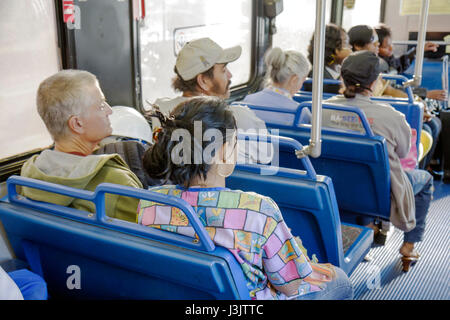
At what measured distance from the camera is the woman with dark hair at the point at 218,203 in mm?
1380

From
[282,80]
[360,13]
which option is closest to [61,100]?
[282,80]

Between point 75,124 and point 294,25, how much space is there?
3.43m

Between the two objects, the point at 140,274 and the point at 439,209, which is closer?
the point at 140,274

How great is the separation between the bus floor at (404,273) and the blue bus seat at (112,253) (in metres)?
1.57

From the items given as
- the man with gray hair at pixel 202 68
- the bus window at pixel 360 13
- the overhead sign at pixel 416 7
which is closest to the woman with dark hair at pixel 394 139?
the man with gray hair at pixel 202 68

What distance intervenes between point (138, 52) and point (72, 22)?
52 centimetres

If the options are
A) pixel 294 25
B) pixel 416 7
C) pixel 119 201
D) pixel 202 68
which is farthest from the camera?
pixel 416 7

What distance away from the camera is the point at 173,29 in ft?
10.8

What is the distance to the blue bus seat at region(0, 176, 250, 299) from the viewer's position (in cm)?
129

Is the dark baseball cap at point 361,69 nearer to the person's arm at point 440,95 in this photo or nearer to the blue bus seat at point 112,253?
the person's arm at point 440,95

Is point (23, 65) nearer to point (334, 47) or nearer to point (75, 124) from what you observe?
point (75, 124)
